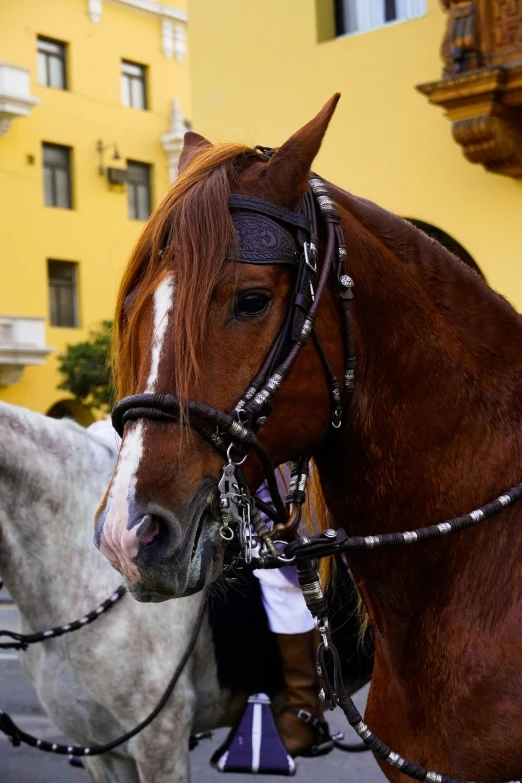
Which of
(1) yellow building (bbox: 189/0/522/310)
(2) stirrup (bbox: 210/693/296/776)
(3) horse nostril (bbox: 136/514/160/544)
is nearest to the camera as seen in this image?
(3) horse nostril (bbox: 136/514/160/544)

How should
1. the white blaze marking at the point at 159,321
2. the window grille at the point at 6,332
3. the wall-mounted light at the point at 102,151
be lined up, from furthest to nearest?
the wall-mounted light at the point at 102,151 → the window grille at the point at 6,332 → the white blaze marking at the point at 159,321

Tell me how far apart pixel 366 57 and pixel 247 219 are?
24.7 feet

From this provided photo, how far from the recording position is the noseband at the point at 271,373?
1.77 meters

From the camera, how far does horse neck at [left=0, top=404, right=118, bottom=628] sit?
362 centimetres

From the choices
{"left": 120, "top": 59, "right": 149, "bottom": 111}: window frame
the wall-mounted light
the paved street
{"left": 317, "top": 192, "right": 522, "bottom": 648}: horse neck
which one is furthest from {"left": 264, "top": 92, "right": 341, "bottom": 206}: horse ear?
{"left": 120, "top": 59, "right": 149, "bottom": 111}: window frame

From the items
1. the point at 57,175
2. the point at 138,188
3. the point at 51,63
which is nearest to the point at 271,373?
the point at 57,175

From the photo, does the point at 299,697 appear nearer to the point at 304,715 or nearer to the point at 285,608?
the point at 304,715

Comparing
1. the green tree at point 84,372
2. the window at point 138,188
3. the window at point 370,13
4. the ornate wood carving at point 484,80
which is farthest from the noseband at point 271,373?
the window at point 138,188

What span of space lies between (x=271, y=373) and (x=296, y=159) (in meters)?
0.41

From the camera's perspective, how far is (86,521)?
3689mm

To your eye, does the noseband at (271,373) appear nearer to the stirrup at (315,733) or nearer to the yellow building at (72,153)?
the stirrup at (315,733)

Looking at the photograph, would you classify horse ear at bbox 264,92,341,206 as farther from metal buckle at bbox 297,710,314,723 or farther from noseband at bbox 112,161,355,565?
metal buckle at bbox 297,710,314,723

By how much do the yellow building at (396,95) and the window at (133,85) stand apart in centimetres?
1673

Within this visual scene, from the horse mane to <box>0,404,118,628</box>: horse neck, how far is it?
68.2 inches
